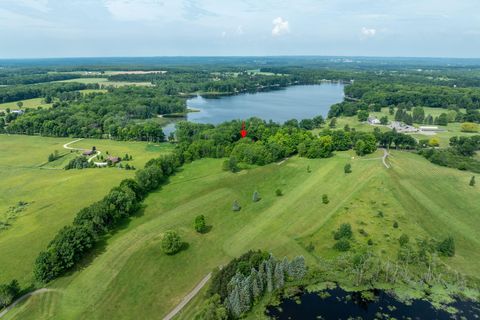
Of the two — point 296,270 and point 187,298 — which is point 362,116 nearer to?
point 296,270

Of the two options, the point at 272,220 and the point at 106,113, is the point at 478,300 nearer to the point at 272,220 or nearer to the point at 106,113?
the point at 272,220

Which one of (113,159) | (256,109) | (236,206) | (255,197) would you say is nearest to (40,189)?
(113,159)

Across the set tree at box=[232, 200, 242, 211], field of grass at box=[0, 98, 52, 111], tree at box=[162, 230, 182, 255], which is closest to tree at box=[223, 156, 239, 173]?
tree at box=[232, 200, 242, 211]

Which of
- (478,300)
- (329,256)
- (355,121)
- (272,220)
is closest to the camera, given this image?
(478,300)

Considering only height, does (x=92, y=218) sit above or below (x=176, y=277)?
above

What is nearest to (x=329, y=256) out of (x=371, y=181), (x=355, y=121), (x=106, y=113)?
(x=371, y=181)

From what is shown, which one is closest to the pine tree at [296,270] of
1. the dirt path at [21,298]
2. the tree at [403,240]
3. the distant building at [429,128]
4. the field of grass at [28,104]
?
the tree at [403,240]
